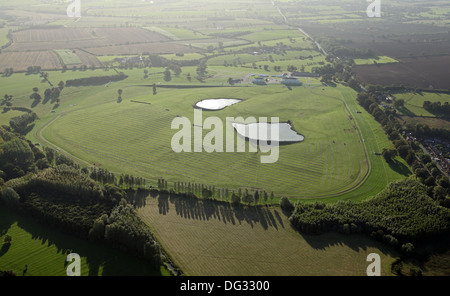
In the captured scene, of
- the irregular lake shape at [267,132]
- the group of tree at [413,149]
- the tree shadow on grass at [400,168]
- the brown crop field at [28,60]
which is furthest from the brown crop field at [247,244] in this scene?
the brown crop field at [28,60]

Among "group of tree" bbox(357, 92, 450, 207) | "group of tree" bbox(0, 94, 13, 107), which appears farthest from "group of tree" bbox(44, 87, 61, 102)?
"group of tree" bbox(357, 92, 450, 207)

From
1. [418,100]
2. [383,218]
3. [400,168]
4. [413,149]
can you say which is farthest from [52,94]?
[418,100]

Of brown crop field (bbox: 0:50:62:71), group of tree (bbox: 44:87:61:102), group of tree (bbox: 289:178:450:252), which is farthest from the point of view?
brown crop field (bbox: 0:50:62:71)

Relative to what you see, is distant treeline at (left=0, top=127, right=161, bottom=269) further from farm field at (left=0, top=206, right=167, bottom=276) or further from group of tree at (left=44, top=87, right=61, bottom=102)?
group of tree at (left=44, top=87, right=61, bottom=102)

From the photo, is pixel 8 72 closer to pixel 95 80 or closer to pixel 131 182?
pixel 95 80

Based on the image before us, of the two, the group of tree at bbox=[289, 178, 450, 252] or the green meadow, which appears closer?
the group of tree at bbox=[289, 178, 450, 252]

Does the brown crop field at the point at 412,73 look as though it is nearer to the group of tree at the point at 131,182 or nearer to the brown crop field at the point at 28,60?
the group of tree at the point at 131,182
